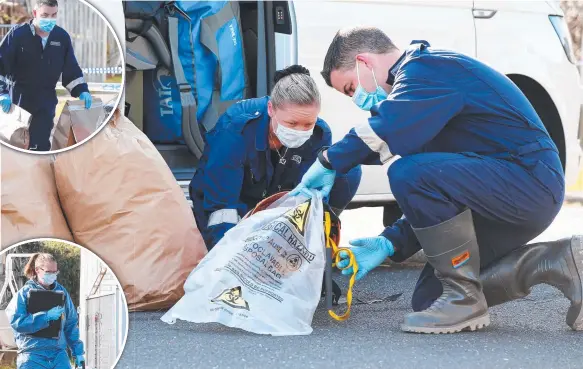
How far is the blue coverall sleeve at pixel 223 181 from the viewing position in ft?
12.3

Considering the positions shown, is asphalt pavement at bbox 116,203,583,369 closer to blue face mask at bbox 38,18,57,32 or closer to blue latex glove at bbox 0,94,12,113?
blue latex glove at bbox 0,94,12,113

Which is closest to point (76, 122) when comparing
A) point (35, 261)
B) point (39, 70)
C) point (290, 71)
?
point (39, 70)

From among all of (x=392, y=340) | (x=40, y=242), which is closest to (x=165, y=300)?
(x=392, y=340)

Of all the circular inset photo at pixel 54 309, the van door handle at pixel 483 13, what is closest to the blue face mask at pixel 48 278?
the circular inset photo at pixel 54 309

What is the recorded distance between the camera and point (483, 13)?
465 cm

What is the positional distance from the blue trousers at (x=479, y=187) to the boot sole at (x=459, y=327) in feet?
1.09

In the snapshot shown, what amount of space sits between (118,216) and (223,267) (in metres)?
0.57

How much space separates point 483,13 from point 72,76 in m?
2.14

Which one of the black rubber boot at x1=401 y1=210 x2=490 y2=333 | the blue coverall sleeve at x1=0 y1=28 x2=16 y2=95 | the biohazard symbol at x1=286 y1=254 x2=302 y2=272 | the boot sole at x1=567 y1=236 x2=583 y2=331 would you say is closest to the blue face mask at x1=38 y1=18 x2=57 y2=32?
the blue coverall sleeve at x1=0 y1=28 x2=16 y2=95

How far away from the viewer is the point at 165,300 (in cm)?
357

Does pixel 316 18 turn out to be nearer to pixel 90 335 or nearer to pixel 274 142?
pixel 274 142

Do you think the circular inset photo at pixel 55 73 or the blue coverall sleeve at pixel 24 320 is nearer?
the blue coverall sleeve at pixel 24 320

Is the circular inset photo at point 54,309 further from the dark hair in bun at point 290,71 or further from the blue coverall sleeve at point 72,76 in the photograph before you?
the dark hair in bun at point 290,71

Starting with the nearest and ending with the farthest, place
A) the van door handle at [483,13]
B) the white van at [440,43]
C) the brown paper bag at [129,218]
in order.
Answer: the brown paper bag at [129,218] → the white van at [440,43] → the van door handle at [483,13]
